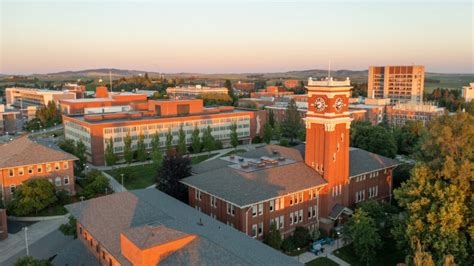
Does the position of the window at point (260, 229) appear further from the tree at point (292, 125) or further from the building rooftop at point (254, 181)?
the tree at point (292, 125)

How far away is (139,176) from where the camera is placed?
238 feet

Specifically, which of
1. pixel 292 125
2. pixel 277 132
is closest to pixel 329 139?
pixel 277 132

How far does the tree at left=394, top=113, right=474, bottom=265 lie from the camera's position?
35.9 meters

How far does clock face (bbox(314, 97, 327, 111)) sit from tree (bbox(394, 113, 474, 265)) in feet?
41.2

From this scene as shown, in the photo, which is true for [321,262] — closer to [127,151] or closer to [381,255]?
[381,255]

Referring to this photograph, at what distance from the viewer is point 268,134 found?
10406 cm

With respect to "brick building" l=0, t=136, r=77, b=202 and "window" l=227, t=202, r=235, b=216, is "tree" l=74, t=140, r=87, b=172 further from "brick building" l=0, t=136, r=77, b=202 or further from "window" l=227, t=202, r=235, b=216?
"window" l=227, t=202, r=235, b=216

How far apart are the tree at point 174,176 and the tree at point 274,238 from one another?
15.1m

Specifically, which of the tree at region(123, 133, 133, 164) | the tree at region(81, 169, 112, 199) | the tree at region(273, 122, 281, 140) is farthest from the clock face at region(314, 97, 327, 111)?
the tree at region(273, 122, 281, 140)

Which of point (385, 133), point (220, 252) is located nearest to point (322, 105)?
point (220, 252)

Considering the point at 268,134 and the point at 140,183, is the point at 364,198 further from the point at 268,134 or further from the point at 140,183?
the point at 268,134

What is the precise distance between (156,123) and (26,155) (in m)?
35.9

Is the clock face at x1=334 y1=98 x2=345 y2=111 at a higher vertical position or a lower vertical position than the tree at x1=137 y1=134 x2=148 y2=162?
higher

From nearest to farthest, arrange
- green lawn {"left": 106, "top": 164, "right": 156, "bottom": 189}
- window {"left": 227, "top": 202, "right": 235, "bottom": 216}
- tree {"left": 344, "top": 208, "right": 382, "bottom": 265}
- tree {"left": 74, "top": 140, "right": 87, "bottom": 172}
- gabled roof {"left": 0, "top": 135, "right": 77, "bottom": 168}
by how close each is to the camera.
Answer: tree {"left": 344, "top": 208, "right": 382, "bottom": 265}
window {"left": 227, "top": 202, "right": 235, "bottom": 216}
gabled roof {"left": 0, "top": 135, "right": 77, "bottom": 168}
green lawn {"left": 106, "top": 164, "right": 156, "bottom": 189}
tree {"left": 74, "top": 140, "right": 87, "bottom": 172}
